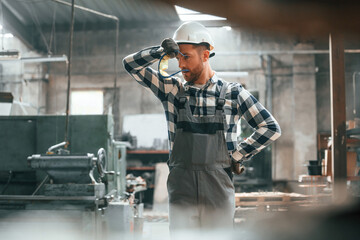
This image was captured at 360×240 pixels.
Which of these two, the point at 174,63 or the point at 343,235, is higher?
the point at 174,63

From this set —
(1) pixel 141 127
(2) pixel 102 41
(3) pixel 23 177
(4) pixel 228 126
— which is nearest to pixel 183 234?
(4) pixel 228 126

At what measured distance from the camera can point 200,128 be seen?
1.58 m

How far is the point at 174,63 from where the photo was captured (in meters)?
9.88

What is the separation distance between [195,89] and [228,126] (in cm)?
21

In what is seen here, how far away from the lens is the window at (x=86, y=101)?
10.3 meters

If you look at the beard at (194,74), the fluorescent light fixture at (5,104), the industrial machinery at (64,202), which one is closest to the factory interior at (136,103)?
the fluorescent light fixture at (5,104)

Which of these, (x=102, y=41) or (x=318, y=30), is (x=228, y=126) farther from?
(x=102, y=41)

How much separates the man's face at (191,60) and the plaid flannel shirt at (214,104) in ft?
0.18

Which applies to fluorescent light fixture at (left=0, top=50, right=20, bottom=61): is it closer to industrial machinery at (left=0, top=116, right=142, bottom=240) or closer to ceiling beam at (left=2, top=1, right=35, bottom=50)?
industrial machinery at (left=0, top=116, right=142, bottom=240)

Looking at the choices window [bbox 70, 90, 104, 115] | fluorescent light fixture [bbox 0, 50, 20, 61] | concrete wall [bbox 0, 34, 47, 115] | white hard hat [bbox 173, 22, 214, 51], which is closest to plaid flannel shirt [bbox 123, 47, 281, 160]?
white hard hat [bbox 173, 22, 214, 51]

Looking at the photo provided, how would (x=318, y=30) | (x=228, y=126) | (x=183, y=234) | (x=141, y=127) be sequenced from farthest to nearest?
(x=141, y=127)
(x=228, y=126)
(x=183, y=234)
(x=318, y=30)

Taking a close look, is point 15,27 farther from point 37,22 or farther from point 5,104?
point 5,104

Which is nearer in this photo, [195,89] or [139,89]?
[195,89]

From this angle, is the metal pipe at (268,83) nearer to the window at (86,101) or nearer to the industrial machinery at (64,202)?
the window at (86,101)
